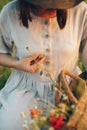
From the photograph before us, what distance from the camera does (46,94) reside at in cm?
347

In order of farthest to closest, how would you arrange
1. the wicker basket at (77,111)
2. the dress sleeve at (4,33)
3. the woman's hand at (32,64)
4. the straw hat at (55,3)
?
1. the dress sleeve at (4,33)
2. the woman's hand at (32,64)
3. the straw hat at (55,3)
4. the wicker basket at (77,111)

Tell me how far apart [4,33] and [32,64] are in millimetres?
298

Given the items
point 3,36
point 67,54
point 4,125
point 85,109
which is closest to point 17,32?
point 3,36

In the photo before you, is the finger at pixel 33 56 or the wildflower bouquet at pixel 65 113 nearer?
the wildflower bouquet at pixel 65 113

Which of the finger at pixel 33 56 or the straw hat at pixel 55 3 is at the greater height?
the straw hat at pixel 55 3

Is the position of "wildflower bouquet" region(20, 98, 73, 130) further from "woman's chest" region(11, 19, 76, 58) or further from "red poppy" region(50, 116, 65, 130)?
"woman's chest" region(11, 19, 76, 58)

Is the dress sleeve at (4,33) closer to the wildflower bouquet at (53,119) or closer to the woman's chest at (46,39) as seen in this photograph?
the woman's chest at (46,39)

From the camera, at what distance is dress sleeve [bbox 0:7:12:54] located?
138 inches

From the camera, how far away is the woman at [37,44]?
11.1 feet

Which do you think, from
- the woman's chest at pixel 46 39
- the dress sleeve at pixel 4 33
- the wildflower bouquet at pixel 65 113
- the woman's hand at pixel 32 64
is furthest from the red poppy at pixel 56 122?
the dress sleeve at pixel 4 33

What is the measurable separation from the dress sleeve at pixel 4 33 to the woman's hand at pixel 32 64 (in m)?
0.23

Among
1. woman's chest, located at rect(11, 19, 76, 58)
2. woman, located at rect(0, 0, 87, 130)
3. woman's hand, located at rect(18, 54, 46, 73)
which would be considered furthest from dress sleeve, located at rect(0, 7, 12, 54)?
woman's hand, located at rect(18, 54, 46, 73)

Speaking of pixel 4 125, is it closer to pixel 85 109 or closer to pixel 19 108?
pixel 19 108

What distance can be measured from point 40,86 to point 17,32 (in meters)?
0.36
